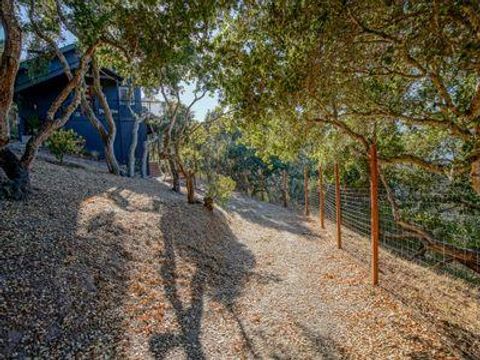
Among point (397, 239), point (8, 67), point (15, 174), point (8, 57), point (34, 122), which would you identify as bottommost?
point (397, 239)

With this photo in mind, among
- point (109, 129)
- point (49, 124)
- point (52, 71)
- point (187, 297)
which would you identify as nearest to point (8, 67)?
point (49, 124)

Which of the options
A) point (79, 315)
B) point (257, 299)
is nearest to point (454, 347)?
point (257, 299)

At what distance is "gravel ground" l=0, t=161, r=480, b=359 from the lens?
9.46 ft

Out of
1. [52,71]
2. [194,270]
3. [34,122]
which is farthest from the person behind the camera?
[52,71]

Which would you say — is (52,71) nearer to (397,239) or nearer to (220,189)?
(220,189)

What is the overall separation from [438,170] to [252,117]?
9.45 ft

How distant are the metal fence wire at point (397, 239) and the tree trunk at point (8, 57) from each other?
729 centimetres

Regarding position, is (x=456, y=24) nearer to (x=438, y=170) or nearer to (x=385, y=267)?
(x=438, y=170)

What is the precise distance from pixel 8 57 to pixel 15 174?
6.90ft

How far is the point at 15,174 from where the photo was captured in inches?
216

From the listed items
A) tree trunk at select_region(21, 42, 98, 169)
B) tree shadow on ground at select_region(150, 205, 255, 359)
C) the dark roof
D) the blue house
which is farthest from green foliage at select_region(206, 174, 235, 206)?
the dark roof

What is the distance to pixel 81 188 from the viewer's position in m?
7.39

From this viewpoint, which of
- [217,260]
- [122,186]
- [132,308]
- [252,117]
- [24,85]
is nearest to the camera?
[132,308]

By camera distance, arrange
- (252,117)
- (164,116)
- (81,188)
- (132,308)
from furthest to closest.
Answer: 1. (164,116)
2. (81,188)
3. (252,117)
4. (132,308)
